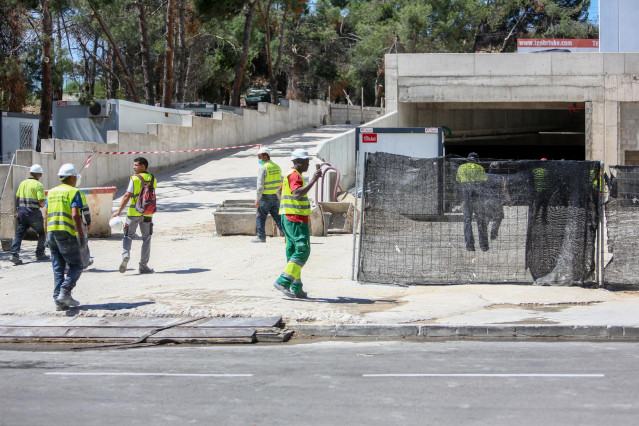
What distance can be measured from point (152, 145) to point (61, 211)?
1730 cm

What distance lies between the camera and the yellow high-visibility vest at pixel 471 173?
36.7ft

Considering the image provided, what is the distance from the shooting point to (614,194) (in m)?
10.7

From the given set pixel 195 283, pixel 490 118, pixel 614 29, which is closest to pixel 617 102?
pixel 614 29

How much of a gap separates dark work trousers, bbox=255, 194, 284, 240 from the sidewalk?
346 mm

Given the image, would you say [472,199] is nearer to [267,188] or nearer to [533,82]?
[267,188]

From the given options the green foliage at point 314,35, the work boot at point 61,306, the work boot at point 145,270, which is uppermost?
the green foliage at point 314,35

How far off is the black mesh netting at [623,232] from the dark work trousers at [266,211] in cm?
600

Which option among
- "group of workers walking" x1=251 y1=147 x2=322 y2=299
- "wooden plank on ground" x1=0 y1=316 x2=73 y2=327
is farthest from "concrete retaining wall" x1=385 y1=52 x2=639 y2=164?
"wooden plank on ground" x1=0 y1=316 x2=73 y2=327

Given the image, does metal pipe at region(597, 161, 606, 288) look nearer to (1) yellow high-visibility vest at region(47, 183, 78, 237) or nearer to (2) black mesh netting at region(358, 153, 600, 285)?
(2) black mesh netting at region(358, 153, 600, 285)

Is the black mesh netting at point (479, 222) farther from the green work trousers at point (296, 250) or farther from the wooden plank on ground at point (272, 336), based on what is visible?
the wooden plank on ground at point (272, 336)

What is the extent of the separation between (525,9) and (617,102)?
29831 mm

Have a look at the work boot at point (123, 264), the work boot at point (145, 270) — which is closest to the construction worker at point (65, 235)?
the work boot at point (123, 264)

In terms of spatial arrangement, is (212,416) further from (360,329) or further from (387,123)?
(387,123)

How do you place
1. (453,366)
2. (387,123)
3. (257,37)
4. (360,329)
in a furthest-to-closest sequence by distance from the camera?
(257,37)
(387,123)
(360,329)
(453,366)
